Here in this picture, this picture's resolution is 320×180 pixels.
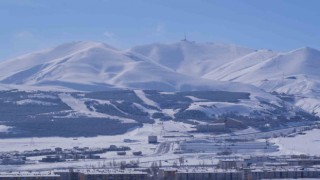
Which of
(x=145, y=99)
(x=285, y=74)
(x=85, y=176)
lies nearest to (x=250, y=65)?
(x=285, y=74)

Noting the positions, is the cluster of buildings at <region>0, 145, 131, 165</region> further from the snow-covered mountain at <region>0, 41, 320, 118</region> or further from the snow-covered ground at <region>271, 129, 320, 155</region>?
the snow-covered mountain at <region>0, 41, 320, 118</region>

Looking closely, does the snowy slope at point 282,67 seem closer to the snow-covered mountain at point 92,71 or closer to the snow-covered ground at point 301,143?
the snow-covered mountain at point 92,71

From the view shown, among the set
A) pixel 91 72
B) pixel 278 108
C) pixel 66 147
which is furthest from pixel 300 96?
pixel 66 147

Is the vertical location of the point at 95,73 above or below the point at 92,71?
below

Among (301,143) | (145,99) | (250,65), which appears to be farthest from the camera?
(250,65)

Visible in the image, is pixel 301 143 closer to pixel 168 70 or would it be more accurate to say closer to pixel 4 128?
pixel 4 128

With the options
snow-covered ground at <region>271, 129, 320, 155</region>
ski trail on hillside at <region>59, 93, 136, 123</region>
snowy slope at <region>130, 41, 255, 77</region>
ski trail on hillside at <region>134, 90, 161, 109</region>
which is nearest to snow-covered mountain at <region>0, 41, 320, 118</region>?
snowy slope at <region>130, 41, 255, 77</region>
